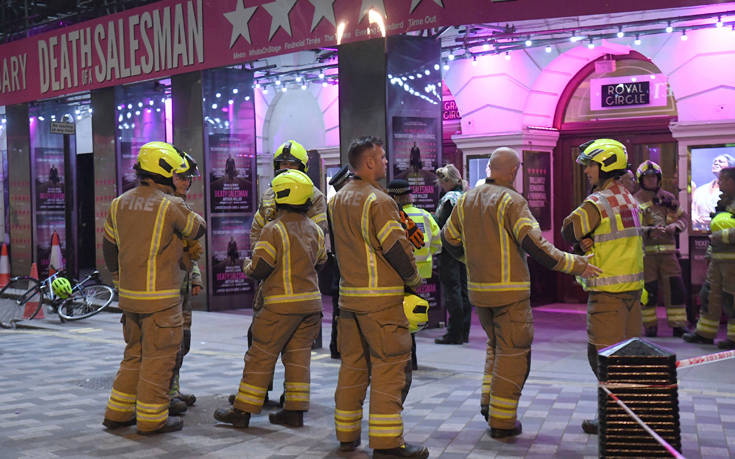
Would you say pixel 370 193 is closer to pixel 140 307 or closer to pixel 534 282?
pixel 140 307

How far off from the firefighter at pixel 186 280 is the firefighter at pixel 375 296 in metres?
1.52

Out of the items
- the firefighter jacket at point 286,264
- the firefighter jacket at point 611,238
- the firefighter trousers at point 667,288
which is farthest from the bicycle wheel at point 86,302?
the firefighter jacket at point 611,238

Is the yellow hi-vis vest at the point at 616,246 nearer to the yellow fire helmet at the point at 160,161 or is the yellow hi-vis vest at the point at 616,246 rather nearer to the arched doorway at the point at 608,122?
the yellow fire helmet at the point at 160,161

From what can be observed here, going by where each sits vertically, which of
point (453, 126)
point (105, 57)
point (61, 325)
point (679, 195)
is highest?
point (105, 57)

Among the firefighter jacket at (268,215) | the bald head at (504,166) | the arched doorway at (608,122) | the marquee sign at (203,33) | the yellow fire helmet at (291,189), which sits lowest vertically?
the firefighter jacket at (268,215)

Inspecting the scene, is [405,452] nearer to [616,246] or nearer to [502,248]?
[502,248]

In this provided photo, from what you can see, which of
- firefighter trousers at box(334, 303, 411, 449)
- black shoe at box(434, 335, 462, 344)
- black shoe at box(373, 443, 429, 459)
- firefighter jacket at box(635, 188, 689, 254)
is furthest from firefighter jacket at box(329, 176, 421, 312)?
firefighter jacket at box(635, 188, 689, 254)

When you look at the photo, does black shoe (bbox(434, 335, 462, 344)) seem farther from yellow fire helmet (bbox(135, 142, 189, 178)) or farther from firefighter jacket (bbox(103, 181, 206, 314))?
yellow fire helmet (bbox(135, 142, 189, 178))

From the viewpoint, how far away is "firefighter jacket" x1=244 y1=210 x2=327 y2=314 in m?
6.44

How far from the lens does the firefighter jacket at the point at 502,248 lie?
19.3ft

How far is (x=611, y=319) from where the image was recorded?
20.1 feet

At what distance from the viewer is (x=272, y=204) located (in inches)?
279

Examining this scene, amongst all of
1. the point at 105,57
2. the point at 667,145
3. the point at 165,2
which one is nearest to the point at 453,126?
the point at 667,145

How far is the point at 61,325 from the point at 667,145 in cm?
929
